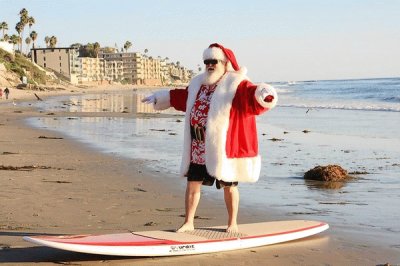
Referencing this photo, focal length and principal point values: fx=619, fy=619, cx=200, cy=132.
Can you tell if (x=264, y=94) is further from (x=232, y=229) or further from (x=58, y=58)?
(x=58, y=58)

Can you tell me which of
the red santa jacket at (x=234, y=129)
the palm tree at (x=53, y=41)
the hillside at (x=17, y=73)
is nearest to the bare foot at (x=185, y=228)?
the red santa jacket at (x=234, y=129)

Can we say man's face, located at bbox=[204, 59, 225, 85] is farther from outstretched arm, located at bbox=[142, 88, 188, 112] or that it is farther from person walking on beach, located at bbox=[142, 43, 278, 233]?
outstretched arm, located at bbox=[142, 88, 188, 112]

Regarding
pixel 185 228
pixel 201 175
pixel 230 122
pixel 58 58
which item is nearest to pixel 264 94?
pixel 230 122

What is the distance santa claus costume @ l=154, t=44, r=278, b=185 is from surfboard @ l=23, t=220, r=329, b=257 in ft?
1.75

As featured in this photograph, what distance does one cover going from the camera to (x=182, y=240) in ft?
17.5

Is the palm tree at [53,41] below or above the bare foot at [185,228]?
above

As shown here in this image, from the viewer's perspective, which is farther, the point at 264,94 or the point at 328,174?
the point at 328,174

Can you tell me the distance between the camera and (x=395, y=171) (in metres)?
11.0

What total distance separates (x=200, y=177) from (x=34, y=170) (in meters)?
5.77

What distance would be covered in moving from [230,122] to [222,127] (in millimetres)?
95

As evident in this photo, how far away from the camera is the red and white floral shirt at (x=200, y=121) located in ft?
19.1

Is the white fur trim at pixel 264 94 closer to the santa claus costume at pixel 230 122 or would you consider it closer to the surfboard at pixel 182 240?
the santa claus costume at pixel 230 122

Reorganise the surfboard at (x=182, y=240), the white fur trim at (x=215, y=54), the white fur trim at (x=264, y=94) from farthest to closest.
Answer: the white fur trim at (x=215, y=54), the white fur trim at (x=264, y=94), the surfboard at (x=182, y=240)

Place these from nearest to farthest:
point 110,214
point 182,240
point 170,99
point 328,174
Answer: point 182,240 → point 170,99 → point 110,214 → point 328,174
